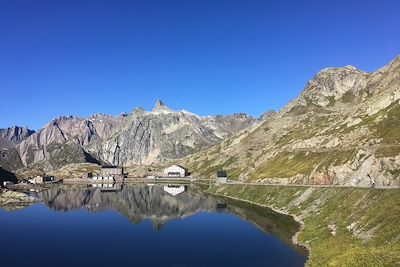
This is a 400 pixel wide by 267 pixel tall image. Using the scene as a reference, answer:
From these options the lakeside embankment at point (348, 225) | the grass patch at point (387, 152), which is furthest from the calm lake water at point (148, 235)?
the grass patch at point (387, 152)

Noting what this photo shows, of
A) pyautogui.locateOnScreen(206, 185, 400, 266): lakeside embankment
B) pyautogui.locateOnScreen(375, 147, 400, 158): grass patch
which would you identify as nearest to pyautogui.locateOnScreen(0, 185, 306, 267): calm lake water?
pyautogui.locateOnScreen(206, 185, 400, 266): lakeside embankment

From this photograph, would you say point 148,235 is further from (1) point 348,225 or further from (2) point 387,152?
(2) point 387,152

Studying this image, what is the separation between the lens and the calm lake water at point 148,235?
78.2 m

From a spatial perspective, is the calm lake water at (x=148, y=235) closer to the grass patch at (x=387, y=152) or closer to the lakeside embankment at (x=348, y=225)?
the lakeside embankment at (x=348, y=225)

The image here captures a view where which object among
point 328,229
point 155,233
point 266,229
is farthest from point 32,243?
point 328,229

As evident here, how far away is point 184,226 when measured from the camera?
125125 millimetres

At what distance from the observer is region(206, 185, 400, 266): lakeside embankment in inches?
2263

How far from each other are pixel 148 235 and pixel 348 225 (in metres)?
52.5

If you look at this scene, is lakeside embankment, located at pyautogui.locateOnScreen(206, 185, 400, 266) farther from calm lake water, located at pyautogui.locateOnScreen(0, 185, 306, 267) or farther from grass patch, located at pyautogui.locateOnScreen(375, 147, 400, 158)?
grass patch, located at pyautogui.locateOnScreen(375, 147, 400, 158)

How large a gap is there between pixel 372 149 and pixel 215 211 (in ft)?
195

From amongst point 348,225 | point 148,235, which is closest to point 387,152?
point 348,225

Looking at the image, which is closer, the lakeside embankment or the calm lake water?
the lakeside embankment

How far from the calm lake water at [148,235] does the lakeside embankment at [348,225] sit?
16.1 ft

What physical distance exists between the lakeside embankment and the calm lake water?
4.90 m
